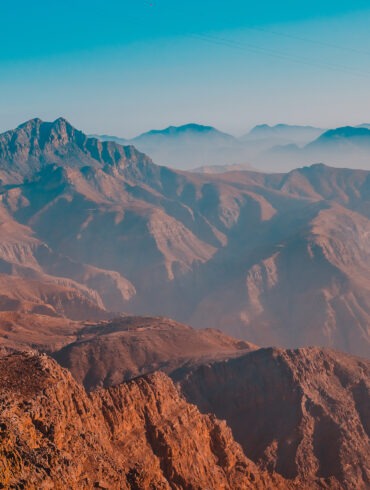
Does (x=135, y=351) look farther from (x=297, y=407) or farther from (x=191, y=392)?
(x=297, y=407)

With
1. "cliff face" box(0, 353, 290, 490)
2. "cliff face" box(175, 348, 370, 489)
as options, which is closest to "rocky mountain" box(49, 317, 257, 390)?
"cliff face" box(175, 348, 370, 489)

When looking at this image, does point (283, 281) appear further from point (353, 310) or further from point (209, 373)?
point (209, 373)

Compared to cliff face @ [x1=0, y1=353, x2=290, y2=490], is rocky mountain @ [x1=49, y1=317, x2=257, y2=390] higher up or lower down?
lower down

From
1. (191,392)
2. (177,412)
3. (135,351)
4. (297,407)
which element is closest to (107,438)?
(177,412)

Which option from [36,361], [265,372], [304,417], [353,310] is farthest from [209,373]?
[353,310]

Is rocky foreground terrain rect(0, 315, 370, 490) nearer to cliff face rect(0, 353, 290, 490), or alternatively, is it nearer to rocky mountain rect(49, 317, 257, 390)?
cliff face rect(0, 353, 290, 490)

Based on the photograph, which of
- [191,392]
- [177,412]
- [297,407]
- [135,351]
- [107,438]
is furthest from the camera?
[135,351]
